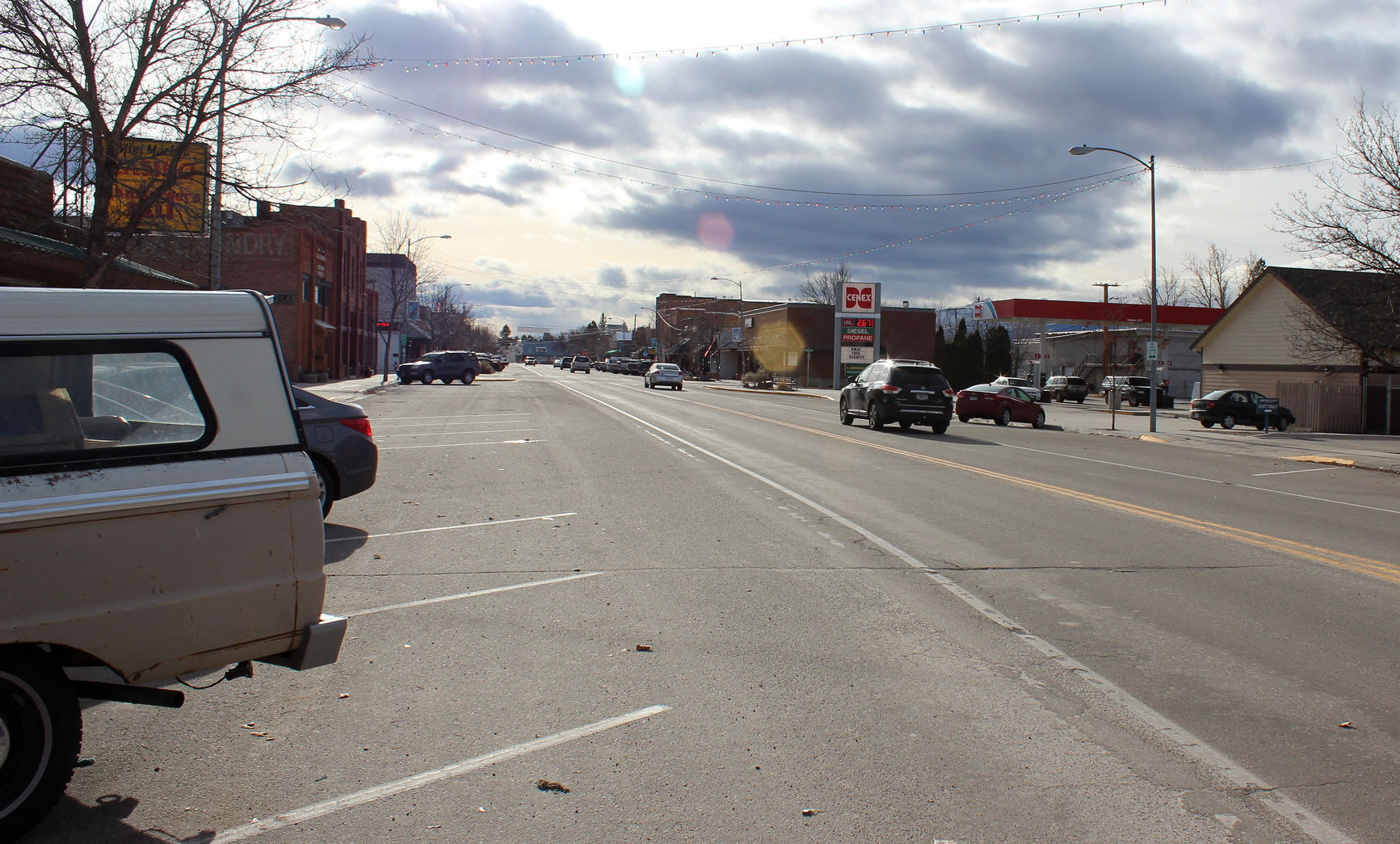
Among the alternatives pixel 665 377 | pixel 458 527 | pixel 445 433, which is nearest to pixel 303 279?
pixel 665 377

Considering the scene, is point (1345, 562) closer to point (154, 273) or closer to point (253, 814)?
point (253, 814)

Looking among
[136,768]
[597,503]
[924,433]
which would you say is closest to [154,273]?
[597,503]

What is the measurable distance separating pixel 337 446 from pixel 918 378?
16728mm

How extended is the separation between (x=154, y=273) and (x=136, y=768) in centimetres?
2056

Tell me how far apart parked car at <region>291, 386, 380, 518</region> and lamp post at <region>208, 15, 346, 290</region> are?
8.52 m

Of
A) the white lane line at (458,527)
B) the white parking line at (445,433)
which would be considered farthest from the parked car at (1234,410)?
the white lane line at (458,527)

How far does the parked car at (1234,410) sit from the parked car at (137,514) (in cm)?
3528

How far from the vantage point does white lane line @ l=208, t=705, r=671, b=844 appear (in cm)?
334

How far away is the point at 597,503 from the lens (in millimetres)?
10836

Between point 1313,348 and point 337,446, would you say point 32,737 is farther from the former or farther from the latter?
point 1313,348

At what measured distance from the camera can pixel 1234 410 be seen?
108 ft

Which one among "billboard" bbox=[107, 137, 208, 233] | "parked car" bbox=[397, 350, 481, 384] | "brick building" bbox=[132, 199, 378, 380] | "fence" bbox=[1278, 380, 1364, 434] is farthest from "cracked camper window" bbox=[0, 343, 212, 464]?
"parked car" bbox=[397, 350, 481, 384]

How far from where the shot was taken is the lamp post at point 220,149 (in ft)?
54.2

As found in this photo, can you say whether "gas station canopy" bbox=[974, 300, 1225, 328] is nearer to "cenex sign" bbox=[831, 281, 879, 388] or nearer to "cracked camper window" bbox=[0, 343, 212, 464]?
"cenex sign" bbox=[831, 281, 879, 388]
